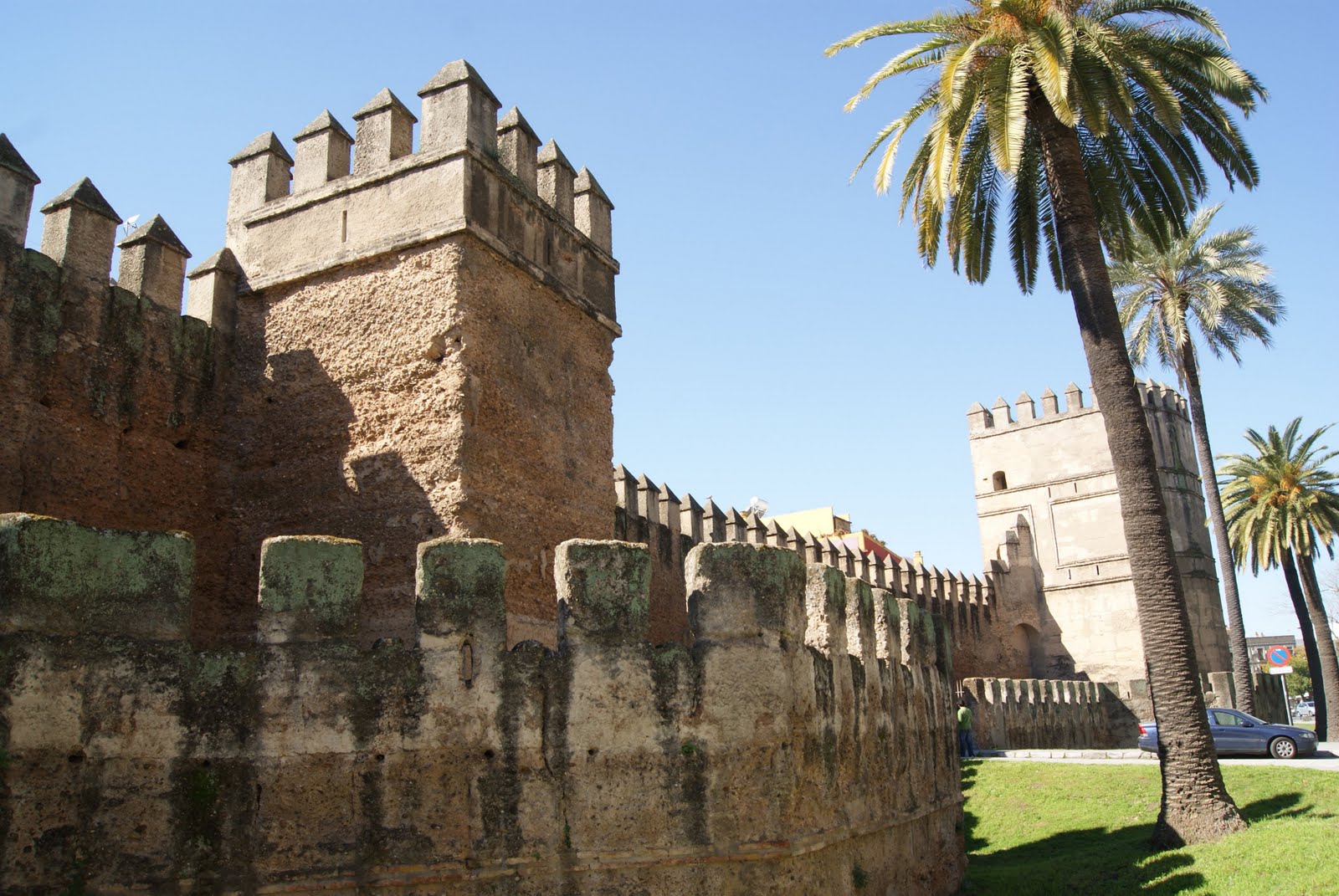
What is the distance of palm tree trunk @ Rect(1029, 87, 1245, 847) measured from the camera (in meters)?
10.7

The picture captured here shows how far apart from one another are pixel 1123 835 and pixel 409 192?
9.73 m

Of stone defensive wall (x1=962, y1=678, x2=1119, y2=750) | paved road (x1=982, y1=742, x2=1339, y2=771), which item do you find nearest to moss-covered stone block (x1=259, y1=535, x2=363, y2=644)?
paved road (x1=982, y1=742, x2=1339, y2=771)

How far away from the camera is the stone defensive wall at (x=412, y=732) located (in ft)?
16.5

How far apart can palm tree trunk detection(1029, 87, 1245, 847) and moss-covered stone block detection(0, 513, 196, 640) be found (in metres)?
9.09

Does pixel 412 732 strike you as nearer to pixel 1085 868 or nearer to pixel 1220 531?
pixel 1085 868

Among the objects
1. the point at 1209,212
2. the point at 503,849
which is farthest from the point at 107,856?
the point at 1209,212

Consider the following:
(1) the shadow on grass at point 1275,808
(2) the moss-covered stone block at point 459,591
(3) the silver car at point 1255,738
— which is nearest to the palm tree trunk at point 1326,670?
(3) the silver car at point 1255,738

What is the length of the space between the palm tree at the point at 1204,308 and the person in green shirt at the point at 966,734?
8.22 meters

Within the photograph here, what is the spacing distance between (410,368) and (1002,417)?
31834 mm

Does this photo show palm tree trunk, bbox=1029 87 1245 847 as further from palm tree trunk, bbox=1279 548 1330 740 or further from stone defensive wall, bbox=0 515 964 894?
palm tree trunk, bbox=1279 548 1330 740

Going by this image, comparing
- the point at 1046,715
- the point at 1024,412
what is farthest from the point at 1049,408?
the point at 1046,715

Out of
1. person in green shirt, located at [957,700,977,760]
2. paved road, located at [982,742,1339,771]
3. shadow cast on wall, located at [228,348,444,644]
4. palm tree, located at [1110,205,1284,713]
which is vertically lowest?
paved road, located at [982,742,1339,771]

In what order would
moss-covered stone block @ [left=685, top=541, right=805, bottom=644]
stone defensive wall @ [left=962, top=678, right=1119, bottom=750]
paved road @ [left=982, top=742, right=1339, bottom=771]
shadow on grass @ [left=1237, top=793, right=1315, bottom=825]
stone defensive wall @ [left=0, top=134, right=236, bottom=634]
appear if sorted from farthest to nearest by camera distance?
stone defensive wall @ [left=962, top=678, right=1119, bottom=750]
paved road @ [left=982, top=742, right=1339, bottom=771]
shadow on grass @ [left=1237, top=793, right=1315, bottom=825]
stone defensive wall @ [left=0, top=134, right=236, bottom=634]
moss-covered stone block @ [left=685, top=541, right=805, bottom=644]

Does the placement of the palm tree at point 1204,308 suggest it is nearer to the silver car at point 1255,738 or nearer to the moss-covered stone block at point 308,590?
the silver car at point 1255,738
